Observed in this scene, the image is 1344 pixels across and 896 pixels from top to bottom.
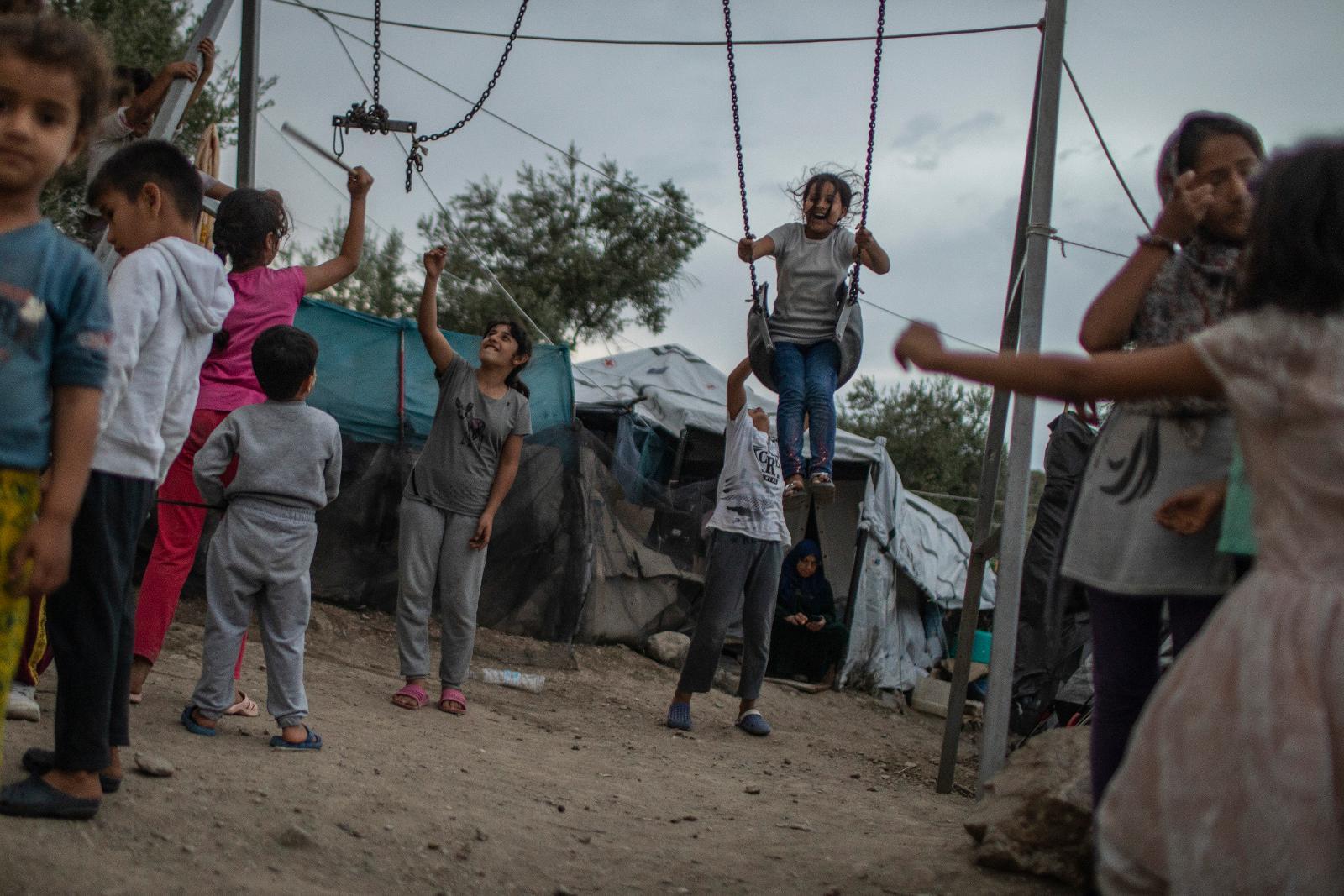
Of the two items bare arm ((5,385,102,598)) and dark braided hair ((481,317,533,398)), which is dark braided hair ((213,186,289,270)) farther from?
bare arm ((5,385,102,598))

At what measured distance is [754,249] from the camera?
18.7 ft

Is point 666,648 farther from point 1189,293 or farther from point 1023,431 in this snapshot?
point 1189,293

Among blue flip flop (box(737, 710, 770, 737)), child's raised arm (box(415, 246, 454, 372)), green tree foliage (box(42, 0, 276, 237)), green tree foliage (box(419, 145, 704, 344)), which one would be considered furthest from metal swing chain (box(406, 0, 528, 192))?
green tree foliage (box(419, 145, 704, 344))

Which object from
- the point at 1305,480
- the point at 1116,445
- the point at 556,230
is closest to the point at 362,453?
the point at 1116,445

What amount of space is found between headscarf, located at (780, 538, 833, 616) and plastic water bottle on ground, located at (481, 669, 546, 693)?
361 centimetres

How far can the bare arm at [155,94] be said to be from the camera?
14.8ft

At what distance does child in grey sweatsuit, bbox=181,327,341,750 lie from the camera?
376 cm

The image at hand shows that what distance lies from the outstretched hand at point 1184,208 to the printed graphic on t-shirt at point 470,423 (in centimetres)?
357

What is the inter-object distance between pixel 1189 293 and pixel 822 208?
12.0 ft

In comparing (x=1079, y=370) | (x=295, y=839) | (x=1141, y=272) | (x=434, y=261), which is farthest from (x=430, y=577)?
(x=1079, y=370)

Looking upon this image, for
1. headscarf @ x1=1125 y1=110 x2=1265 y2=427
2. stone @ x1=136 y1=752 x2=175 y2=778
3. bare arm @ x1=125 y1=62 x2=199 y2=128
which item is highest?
bare arm @ x1=125 y1=62 x2=199 y2=128

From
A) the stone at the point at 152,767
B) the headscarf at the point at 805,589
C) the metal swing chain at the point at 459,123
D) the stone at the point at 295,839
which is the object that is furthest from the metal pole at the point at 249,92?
the headscarf at the point at 805,589

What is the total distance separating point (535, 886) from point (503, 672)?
4299 mm

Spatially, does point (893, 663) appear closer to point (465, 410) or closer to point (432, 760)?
point (465, 410)
